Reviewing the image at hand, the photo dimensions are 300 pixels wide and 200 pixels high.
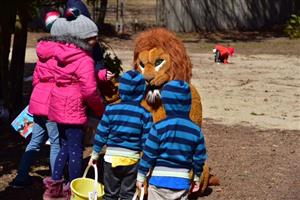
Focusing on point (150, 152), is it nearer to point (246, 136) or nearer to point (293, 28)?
point (246, 136)

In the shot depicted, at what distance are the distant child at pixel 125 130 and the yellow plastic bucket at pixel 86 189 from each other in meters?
0.15

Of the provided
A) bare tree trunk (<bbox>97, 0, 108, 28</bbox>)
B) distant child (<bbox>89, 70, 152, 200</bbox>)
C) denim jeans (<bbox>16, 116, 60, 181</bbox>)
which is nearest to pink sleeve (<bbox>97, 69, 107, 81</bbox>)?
denim jeans (<bbox>16, 116, 60, 181</bbox>)

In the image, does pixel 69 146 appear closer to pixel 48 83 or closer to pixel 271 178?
pixel 48 83

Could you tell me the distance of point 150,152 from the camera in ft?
14.0

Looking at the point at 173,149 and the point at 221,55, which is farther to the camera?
the point at 221,55

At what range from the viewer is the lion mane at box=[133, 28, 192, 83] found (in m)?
5.40

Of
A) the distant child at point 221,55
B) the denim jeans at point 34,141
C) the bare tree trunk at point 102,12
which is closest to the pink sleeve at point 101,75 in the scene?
the denim jeans at point 34,141

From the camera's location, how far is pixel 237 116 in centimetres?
970

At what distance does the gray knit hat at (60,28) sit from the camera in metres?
5.43

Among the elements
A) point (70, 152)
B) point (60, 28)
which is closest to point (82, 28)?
point (60, 28)

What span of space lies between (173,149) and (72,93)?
4.28 feet

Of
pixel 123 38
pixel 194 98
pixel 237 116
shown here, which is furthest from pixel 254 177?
pixel 123 38

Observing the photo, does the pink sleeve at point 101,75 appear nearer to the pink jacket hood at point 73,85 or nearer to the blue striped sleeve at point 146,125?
the pink jacket hood at point 73,85

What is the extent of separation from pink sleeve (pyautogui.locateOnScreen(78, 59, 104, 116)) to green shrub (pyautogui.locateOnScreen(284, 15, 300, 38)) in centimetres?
1778
